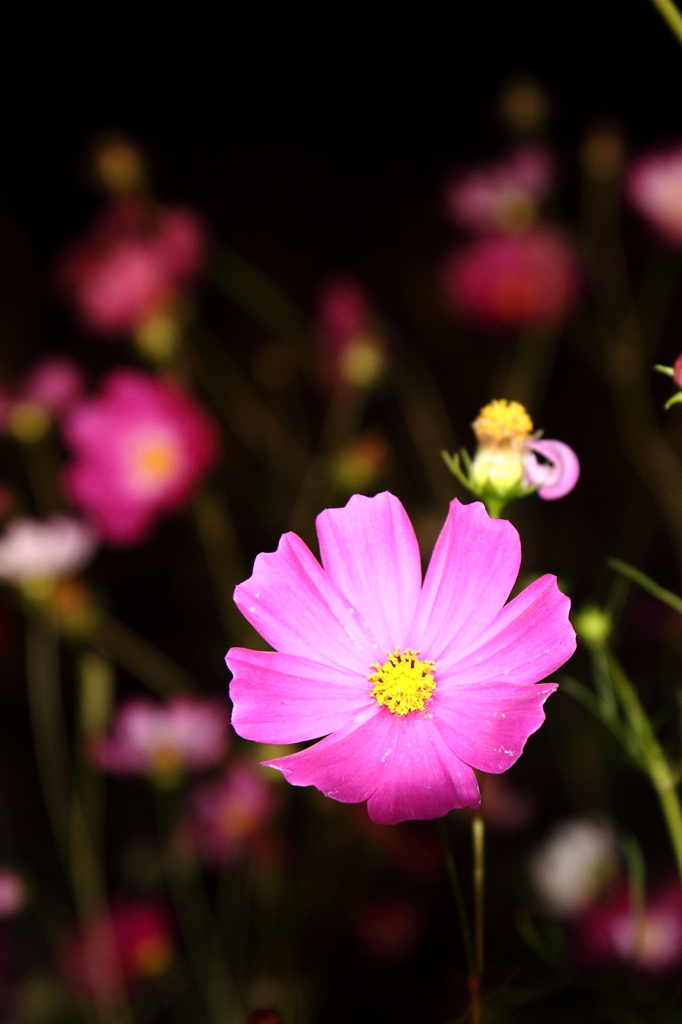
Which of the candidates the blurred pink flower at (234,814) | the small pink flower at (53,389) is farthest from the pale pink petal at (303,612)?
the small pink flower at (53,389)

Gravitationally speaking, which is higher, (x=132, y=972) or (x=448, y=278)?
(x=448, y=278)

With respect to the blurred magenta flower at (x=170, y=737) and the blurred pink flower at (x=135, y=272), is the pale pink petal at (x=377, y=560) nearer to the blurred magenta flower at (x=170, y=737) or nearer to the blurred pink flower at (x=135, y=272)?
the blurred magenta flower at (x=170, y=737)

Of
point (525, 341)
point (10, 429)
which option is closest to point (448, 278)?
point (525, 341)

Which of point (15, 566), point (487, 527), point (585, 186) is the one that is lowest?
point (487, 527)

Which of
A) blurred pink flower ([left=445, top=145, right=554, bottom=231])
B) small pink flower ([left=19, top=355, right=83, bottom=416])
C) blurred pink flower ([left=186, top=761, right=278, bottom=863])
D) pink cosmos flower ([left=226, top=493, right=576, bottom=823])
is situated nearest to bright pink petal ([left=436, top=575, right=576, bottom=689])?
pink cosmos flower ([left=226, top=493, right=576, bottom=823])

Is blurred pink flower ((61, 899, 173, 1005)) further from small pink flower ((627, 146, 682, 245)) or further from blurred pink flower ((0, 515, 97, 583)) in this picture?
small pink flower ((627, 146, 682, 245))

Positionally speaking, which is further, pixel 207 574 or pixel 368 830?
pixel 207 574

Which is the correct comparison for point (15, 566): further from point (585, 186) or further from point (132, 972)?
point (585, 186)
